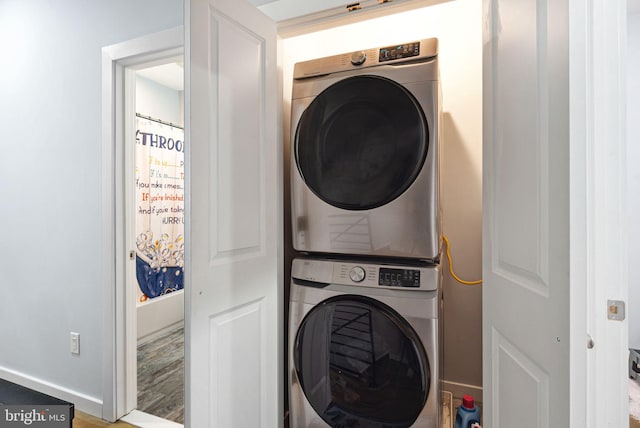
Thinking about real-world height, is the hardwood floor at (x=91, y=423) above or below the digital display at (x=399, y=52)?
below

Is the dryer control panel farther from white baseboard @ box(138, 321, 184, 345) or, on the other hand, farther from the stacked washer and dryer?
white baseboard @ box(138, 321, 184, 345)

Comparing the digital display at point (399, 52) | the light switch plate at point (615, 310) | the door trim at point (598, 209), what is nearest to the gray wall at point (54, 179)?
the digital display at point (399, 52)

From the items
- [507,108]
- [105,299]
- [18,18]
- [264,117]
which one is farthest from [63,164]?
[507,108]

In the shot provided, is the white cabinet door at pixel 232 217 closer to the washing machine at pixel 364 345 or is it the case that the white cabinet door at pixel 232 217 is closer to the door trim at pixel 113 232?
the washing machine at pixel 364 345

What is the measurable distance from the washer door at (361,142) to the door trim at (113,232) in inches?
44.3

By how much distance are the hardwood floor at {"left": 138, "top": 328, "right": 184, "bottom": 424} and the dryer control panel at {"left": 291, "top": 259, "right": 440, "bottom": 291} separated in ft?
4.19

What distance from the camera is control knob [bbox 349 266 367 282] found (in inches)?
54.4

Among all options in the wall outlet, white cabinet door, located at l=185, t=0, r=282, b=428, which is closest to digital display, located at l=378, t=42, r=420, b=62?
white cabinet door, located at l=185, t=0, r=282, b=428

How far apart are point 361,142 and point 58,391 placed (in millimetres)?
2426

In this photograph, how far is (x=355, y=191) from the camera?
4.68 feet

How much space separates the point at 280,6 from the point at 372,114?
2.03ft

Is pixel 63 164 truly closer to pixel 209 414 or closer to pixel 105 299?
pixel 105 299

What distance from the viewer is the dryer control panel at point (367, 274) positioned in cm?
130

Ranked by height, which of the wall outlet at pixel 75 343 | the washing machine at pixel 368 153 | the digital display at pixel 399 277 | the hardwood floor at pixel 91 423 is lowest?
the hardwood floor at pixel 91 423
